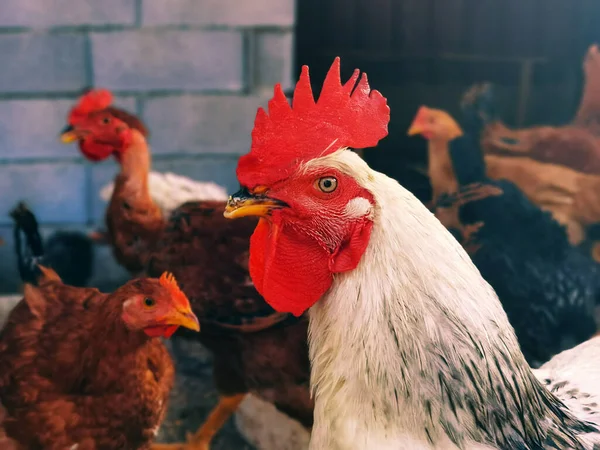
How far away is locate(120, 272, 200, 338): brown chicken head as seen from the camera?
A: 1.51 meters

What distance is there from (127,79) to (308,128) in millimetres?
1159

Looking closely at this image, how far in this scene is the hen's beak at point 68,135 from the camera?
77.3 inches

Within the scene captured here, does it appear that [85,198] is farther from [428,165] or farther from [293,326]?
[428,165]

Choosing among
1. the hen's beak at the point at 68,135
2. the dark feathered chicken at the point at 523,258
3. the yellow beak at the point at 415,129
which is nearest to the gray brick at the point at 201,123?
the hen's beak at the point at 68,135

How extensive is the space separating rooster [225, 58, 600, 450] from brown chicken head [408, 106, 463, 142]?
970 mm

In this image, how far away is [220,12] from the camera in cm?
195

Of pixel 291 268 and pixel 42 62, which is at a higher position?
pixel 42 62

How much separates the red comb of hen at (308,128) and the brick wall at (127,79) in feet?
3.01

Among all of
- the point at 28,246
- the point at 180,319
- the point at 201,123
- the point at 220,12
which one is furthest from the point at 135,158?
the point at 180,319

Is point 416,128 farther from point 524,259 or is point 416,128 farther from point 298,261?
point 298,261

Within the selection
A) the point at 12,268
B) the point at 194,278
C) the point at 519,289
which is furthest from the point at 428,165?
the point at 12,268

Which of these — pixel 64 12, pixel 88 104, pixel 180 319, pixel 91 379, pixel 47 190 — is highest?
pixel 64 12

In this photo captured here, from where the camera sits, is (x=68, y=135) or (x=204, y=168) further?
(x=204, y=168)

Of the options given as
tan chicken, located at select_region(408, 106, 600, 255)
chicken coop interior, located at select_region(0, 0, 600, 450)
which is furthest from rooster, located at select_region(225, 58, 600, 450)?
tan chicken, located at select_region(408, 106, 600, 255)
